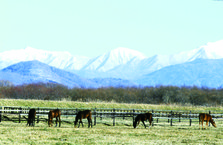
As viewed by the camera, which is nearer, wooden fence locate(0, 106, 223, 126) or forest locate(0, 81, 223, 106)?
wooden fence locate(0, 106, 223, 126)

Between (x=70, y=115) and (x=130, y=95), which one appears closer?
(x=70, y=115)

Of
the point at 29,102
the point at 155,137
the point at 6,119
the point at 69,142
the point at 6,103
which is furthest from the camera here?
the point at 29,102

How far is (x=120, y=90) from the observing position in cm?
13038

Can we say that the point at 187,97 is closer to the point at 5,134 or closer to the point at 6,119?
the point at 6,119

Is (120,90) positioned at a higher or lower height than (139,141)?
higher

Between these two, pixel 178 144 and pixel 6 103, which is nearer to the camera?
pixel 178 144

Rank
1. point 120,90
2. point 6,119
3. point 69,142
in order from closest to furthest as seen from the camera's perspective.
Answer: point 69,142
point 6,119
point 120,90

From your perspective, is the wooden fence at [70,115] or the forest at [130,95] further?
the forest at [130,95]

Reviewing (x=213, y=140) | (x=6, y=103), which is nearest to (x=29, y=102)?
(x=6, y=103)

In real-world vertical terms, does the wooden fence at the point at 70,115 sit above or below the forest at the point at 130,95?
below

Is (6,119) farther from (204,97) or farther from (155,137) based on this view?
(204,97)

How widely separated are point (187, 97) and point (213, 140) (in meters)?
93.7

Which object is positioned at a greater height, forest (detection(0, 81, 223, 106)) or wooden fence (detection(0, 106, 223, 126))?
forest (detection(0, 81, 223, 106))

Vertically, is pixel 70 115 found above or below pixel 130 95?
below
